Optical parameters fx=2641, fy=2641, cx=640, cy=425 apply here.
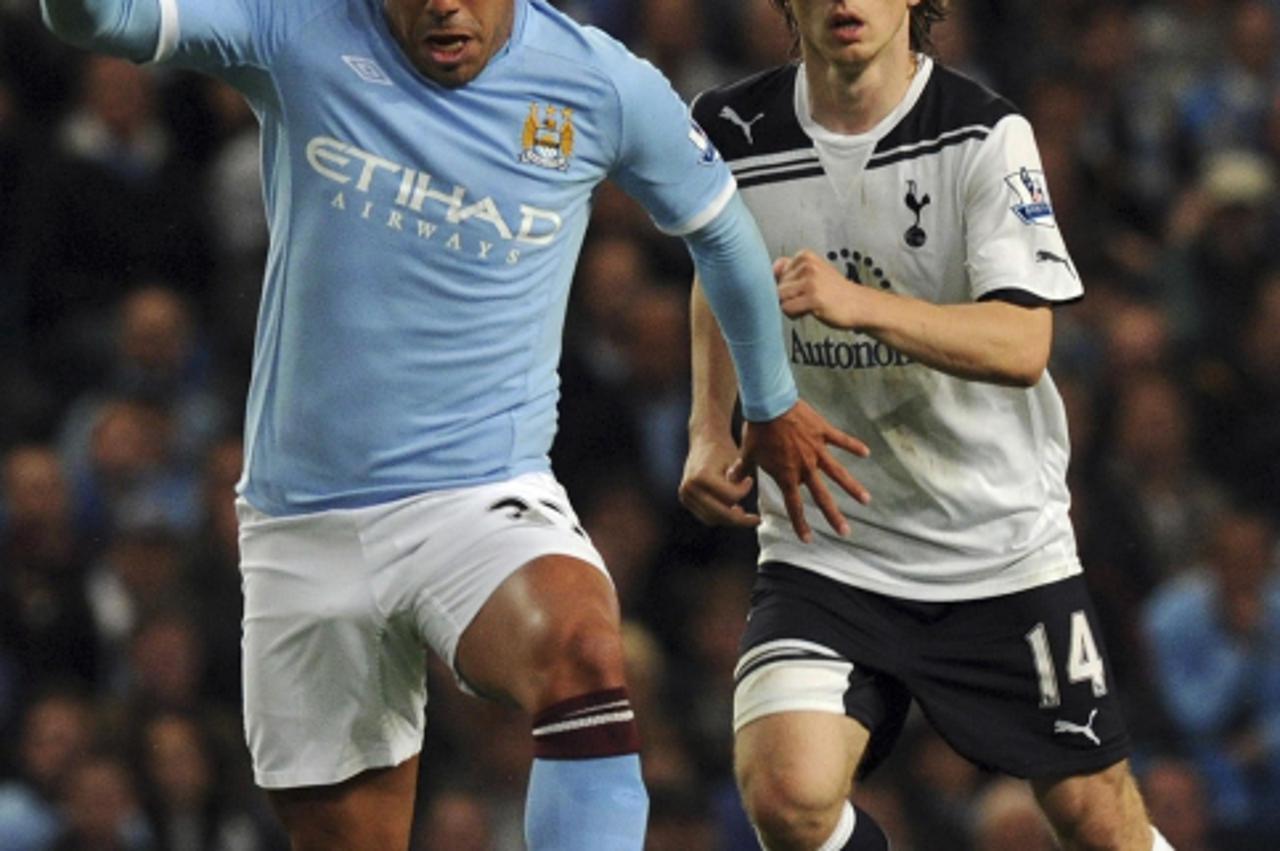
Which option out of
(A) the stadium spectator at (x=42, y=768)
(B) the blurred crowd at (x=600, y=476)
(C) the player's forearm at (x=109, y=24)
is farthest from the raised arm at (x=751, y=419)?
(A) the stadium spectator at (x=42, y=768)

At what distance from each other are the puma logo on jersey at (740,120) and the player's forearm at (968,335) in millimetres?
588

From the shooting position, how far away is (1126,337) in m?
9.49

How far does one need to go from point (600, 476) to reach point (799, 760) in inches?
137

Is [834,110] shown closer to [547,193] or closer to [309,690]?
[547,193]

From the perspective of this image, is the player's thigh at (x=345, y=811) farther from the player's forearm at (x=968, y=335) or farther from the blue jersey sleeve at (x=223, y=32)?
the blue jersey sleeve at (x=223, y=32)

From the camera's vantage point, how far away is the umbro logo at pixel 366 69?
4.77 metres

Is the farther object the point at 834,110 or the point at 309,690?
the point at 834,110

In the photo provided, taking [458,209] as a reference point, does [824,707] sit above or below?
below

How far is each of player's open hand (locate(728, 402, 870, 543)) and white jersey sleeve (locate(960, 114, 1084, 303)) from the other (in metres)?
0.44

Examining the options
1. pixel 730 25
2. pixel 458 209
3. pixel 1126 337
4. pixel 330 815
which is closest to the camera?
pixel 458 209

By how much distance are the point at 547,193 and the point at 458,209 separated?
0.18 metres

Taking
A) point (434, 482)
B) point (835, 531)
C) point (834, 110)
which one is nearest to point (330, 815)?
point (434, 482)

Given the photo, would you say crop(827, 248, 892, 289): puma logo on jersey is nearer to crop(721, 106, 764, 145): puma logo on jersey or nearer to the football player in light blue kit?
crop(721, 106, 764, 145): puma logo on jersey

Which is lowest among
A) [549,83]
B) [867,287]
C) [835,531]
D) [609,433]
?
[609,433]
